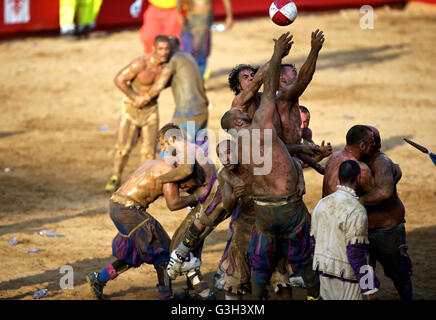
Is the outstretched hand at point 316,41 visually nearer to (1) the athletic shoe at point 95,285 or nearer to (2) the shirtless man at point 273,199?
(2) the shirtless man at point 273,199

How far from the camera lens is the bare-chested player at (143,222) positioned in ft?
24.1

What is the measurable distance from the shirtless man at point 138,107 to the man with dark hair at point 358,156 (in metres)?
4.52

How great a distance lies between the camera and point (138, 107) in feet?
35.3

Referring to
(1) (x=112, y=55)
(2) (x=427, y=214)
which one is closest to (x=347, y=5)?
(1) (x=112, y=55)

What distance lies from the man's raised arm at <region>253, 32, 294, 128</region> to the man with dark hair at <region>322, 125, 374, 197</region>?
2.44 ft

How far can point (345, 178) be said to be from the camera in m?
5.97

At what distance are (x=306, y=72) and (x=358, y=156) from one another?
90cm

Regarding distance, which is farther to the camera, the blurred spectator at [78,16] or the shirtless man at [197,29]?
the blurred spectator at [78,16]

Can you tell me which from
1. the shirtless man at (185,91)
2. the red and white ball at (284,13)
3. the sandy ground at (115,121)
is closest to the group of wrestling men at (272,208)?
the red and white ball at (284,13)

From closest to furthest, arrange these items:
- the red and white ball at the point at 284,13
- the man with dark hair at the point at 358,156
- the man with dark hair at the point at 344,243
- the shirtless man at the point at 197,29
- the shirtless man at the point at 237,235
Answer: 1. the man with dark hair at the point at 344,243
2. the man with dark hair at the point at 358,156
3. the shirtless man at the point at 237,235
4. the red and white ball at the point at 284,13
5. the shirtless man at the point at 197,29

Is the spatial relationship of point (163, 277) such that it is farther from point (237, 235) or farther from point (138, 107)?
point (138, 107)

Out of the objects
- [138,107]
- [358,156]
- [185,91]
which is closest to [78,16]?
[138,107]
